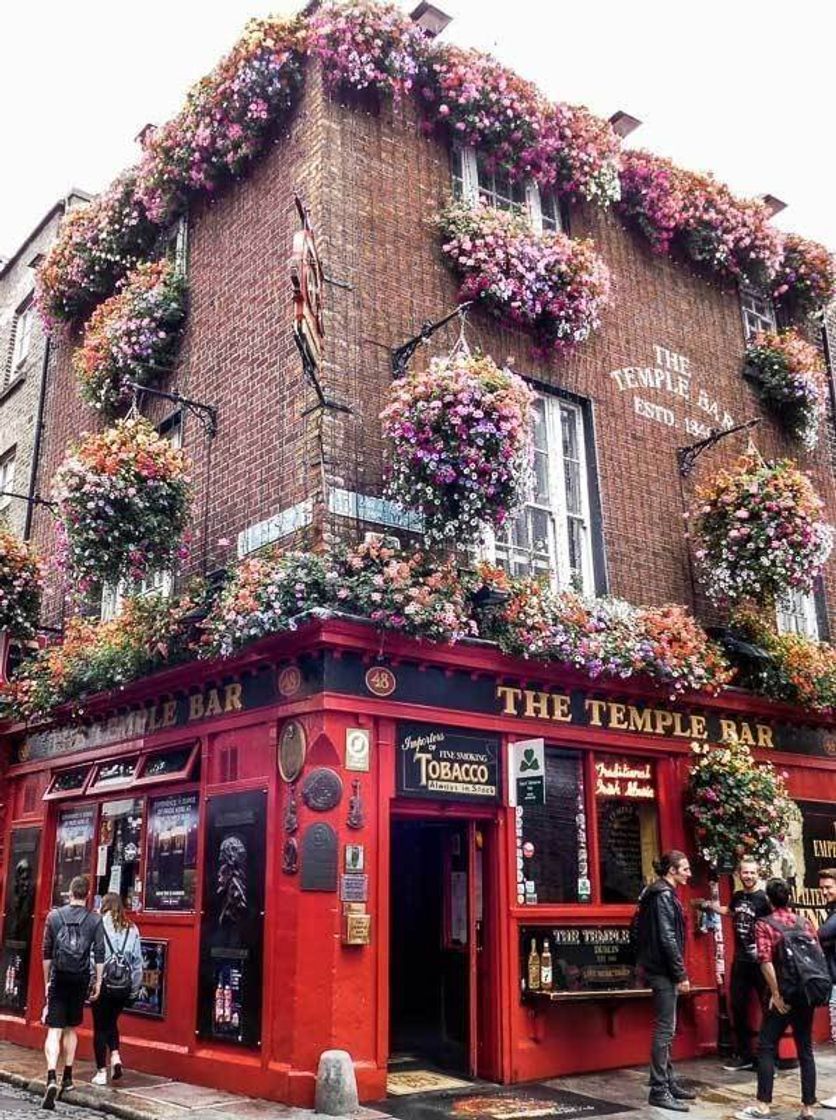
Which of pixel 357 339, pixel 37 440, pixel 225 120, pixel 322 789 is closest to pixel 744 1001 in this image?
pixel 322 789

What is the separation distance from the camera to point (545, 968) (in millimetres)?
10062

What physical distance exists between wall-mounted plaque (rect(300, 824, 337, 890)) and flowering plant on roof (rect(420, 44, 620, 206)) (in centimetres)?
801

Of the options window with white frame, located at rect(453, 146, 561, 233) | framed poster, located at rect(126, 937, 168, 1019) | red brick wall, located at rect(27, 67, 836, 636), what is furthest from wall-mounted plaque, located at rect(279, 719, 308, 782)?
window with white frame, located at rect(453, 146, 561, 233)

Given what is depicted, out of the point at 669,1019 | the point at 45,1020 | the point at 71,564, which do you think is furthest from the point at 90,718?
the point at 669,1019

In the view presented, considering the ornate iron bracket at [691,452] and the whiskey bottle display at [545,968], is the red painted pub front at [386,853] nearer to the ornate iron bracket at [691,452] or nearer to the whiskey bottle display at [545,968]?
the whiskey bottle display at [545,968]

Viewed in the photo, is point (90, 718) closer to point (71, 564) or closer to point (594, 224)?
point (71, 564)

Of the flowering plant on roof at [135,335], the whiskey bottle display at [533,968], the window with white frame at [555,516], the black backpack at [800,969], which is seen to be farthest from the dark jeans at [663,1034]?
the flowering plant on roof at [135,335]

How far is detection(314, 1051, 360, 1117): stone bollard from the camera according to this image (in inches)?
322

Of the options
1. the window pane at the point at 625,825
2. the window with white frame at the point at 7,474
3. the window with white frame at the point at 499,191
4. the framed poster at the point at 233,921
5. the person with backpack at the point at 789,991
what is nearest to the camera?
the person with backpack at the point at 789,991

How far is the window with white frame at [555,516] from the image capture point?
38.2 ft

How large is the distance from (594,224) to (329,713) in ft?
25.9

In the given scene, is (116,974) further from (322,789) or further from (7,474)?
(7,474)

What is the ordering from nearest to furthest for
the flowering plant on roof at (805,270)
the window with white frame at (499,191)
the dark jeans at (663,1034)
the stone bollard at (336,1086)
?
the stone bollard at (336,1086)
the dark jeans at (663,1034)
the window with white frame at (499,191)
the flowering plant on roof at (805,270)

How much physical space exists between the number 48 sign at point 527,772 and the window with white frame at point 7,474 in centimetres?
1021
